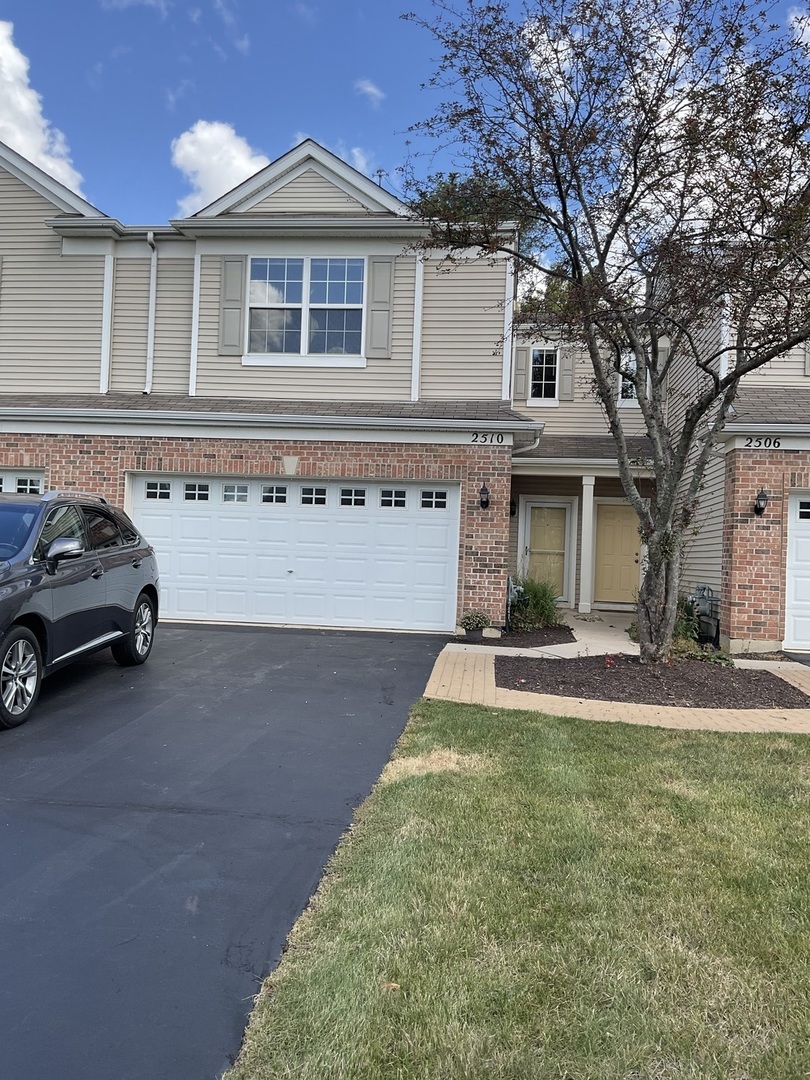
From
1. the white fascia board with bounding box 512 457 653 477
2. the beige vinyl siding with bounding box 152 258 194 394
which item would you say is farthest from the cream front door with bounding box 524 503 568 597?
the beige vinyl siding with bounding box 152 258 194 394

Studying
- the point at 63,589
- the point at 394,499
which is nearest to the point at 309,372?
the point at 394,499

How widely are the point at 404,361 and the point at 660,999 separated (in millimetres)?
10219

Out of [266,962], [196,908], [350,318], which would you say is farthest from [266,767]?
[350,318]

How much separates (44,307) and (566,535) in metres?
10.7

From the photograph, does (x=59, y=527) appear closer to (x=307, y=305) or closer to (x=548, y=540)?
(x=307, y=305)

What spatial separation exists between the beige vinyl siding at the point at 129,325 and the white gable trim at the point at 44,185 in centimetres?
102

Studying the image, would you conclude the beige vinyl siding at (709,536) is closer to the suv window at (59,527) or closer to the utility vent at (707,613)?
the utility vent at (707,613)

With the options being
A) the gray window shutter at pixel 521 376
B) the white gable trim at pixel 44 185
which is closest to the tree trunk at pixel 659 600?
the gray window shutter at pixel 521 376

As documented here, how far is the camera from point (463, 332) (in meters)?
11.5

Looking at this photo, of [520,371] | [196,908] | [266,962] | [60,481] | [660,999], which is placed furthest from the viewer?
[520,371]

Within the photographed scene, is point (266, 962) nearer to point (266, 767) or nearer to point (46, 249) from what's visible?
point (266, 767)

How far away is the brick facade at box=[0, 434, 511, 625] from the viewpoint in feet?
34.2

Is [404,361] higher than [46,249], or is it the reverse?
[46,249]

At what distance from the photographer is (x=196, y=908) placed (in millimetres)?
3002
